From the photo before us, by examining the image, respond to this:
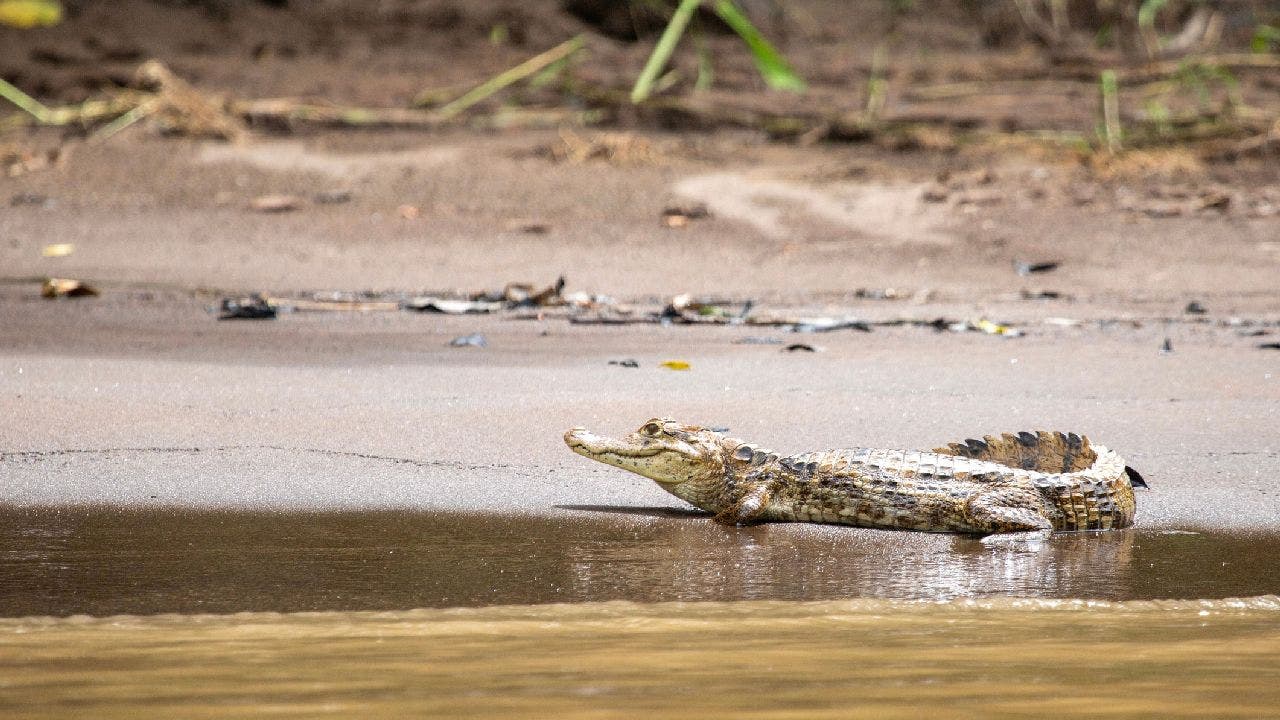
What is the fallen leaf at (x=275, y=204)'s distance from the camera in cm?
991

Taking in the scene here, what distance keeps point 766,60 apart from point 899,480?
7.54 meters

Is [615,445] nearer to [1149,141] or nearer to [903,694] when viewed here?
[903,694]

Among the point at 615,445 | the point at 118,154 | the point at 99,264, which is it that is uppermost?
the point at 118,154

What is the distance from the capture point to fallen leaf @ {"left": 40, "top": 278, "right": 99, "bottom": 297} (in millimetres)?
7891

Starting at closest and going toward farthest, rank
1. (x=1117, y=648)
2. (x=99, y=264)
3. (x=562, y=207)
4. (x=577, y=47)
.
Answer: (x=1117, y=648) → (x=99, y=264) → (x=562, y=207) → (x=577, y=47)

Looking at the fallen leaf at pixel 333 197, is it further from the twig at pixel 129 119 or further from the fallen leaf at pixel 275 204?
the twig at pixel 129 119

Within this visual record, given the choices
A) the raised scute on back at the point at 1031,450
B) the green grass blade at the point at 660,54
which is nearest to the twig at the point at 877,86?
the green grass blade at the point at 660,54

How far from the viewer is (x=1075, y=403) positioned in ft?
18.8

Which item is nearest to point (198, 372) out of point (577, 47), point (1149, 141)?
point (577, 47)

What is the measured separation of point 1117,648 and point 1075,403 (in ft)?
8.27

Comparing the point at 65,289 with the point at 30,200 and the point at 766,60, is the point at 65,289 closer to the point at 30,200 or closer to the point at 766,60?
the point at 30,200

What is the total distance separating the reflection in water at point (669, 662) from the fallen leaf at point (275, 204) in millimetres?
6850

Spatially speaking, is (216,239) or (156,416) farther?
(216,239)

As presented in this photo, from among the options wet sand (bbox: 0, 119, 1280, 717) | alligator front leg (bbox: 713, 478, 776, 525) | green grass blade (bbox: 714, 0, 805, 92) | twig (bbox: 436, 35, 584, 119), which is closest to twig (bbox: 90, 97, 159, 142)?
wet sand (bbox: 0, 119, 1280, 717)
